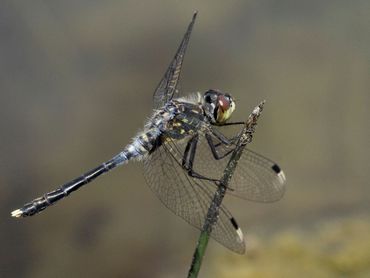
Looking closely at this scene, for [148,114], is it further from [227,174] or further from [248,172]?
[227,174]

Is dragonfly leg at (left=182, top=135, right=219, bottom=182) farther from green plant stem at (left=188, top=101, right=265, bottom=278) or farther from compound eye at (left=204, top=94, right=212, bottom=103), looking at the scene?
green plant stem at (left=188, top=101, right=265, bottom=278)

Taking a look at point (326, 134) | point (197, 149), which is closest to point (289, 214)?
point (326, 134)

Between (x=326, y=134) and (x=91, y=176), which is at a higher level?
(x=326, y=134)

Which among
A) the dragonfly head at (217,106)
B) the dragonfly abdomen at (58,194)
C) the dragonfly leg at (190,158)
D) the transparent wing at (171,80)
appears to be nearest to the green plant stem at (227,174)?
the dragonfly leg at (190,158)

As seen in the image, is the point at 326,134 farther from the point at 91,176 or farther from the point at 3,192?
the point at 3,192

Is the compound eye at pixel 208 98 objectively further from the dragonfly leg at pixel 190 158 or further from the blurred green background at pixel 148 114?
the blurred green background at pixel 148 114

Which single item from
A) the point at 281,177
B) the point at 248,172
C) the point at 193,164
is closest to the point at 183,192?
the point at 193,164

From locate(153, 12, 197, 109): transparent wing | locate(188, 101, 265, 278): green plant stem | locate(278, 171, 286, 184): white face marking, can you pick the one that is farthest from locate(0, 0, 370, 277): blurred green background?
locate(188, 101, 265, 278): green plant stem
